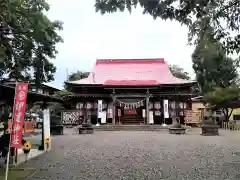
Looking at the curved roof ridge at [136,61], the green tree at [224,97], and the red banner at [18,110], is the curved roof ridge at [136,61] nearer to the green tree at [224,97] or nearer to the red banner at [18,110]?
the green tree at [224,97]

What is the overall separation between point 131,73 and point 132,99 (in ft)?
12.9

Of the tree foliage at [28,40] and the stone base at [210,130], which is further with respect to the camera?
the stone base at [210,130]

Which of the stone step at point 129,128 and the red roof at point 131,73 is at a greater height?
the red roof at point 131,73

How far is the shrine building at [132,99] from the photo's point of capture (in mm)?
33188

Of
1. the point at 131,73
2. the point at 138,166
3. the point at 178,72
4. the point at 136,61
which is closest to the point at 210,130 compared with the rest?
the point at 138,166

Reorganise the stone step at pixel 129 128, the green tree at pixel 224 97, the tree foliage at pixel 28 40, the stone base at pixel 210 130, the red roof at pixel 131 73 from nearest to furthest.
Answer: the tree foliage at pixel 28 40
the stone base at pixel 210 130
the stone step at pixel 129 128
the green tree at pixel 224 97
the red roof at pixel 131 73

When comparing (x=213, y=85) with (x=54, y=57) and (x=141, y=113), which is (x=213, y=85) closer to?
(x=141, y=113)

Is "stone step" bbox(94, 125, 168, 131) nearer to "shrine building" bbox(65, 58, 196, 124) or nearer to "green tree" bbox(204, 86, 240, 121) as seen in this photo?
"shrine building" bbox(65, 58, 196, 124)

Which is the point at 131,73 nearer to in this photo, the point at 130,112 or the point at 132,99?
the point at 132,99

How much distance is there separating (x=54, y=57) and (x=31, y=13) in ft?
18.0

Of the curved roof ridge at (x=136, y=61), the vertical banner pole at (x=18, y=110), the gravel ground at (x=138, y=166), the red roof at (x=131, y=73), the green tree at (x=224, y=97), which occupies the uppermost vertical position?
the curved roof ridge at (x=136, y=61)

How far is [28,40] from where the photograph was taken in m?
17.6

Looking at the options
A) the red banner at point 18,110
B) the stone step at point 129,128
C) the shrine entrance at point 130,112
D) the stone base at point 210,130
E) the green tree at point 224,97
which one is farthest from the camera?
the shrine entrance at point 130,112

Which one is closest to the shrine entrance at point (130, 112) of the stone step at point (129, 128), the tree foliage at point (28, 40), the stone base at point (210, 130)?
the stone step at point (129, 128)
